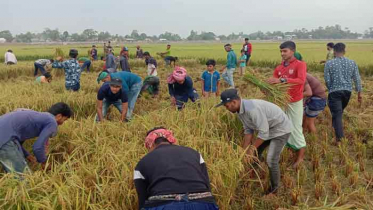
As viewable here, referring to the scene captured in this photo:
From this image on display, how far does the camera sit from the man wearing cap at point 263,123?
9.82 feet

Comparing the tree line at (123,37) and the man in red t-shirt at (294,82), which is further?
the tree line at (123,37)

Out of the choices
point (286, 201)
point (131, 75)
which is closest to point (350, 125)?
point (286, 201)

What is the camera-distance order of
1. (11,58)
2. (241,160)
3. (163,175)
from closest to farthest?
(163,175) → (241,160) → (11,58)

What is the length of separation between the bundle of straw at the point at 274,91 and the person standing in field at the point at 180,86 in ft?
4.45

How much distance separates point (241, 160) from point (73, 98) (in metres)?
3.91

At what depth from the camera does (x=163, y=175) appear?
208 centimetres

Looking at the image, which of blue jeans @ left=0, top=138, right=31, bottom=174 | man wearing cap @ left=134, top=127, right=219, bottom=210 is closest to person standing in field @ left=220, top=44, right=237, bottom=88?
blue jeans @ left=0, top=138, right=31, bottom=174

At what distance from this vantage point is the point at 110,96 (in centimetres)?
505

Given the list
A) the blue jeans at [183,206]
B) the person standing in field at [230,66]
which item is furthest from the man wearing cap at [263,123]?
the person standing in field at [230,66]

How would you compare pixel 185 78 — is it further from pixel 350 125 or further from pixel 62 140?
pixel 350 125

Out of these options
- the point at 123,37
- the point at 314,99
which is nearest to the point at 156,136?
the point at 314,99

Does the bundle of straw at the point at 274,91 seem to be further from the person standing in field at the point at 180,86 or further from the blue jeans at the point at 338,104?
the person standing in field at the point at 180,86

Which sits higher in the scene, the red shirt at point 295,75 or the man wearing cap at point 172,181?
the red shirt at point 295,75

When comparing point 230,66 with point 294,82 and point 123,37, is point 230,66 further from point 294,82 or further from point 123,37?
point 123,37
